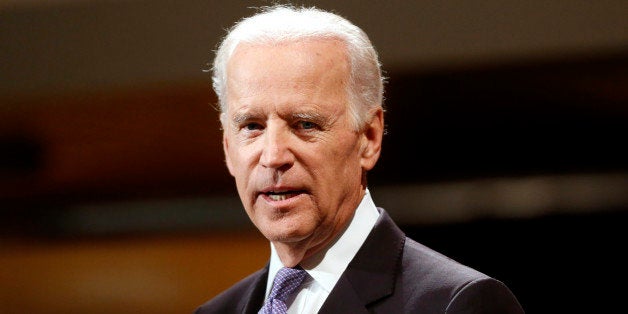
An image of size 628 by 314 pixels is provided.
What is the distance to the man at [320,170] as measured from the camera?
4.04ft

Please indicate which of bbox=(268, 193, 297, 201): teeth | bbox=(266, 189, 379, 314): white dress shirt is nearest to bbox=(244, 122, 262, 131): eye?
bbox=(268, 193, 297, 201): teeth

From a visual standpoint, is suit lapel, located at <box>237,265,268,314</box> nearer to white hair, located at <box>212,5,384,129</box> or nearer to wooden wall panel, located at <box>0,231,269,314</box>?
white hair, located at <box>212,5,384,129</box>

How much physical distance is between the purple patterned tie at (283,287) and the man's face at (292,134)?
0.24 ft

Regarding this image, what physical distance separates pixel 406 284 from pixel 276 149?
0.28 metres

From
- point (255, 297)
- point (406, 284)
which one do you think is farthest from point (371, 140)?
point (255, 297)

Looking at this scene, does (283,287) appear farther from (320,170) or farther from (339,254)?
(320,170)

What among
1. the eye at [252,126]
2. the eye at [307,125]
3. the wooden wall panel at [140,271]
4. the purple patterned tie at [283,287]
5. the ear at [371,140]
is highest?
the eye at [307,125]

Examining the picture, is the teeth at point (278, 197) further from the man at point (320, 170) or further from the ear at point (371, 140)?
the ear at point (371, 140)

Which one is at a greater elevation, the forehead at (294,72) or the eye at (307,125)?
the forehead at (294,72)

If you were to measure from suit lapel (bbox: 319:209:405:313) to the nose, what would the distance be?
20cm

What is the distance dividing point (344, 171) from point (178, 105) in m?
1.02

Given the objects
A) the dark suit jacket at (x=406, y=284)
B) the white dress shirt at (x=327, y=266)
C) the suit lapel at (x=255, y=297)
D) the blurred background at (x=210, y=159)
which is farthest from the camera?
the blurred background at (x=210, y=159)

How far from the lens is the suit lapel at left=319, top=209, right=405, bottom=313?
1273 millimetres

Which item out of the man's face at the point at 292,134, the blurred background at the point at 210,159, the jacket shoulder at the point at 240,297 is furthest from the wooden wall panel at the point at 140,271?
the man's face at the point at 292,134
